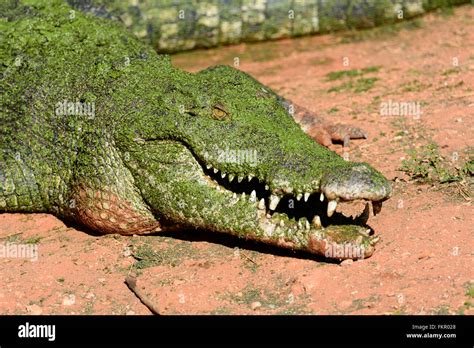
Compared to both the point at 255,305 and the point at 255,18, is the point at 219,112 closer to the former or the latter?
the point at 255,305

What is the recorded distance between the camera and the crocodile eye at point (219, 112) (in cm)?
541

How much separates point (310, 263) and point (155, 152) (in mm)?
1291

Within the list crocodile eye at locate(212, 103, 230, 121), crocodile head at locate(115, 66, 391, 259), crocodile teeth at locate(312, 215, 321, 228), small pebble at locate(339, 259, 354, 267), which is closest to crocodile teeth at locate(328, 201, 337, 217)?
crocodile head at locate(115, 66, 391, 259)

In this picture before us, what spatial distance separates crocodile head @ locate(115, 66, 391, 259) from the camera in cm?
493

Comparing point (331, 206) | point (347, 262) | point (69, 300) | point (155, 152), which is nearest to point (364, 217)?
point (347, 262)

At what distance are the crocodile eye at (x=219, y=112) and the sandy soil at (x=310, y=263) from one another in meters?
0.84

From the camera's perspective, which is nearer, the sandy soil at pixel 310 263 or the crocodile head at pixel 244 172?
the sandy soil at pixel 310 263

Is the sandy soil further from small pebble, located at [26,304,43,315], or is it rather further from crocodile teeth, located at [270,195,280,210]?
crocodile teeth, located at [270,195,280,210]

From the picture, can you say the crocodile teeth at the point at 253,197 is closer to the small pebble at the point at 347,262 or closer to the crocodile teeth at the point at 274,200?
the crocodile teeth at the point at 274,200

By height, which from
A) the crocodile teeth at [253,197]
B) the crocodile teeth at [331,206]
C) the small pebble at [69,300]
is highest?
the crocodile teeth at [331,206]

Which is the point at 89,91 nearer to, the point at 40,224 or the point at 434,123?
the point at 40,224

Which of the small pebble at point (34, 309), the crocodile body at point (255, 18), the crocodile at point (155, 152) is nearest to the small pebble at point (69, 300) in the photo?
the small pebble at point (34, 309)

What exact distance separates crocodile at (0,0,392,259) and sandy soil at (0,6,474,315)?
0.52ft

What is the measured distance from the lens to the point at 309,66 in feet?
28.8
